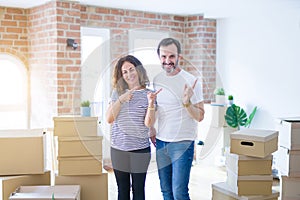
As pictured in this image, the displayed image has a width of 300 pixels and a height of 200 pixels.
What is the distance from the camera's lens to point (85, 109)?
262cm

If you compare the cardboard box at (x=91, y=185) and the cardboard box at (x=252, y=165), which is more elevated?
the cardboard box at (x=252, y=165)

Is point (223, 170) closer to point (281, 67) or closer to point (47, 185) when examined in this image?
point (281, 67)

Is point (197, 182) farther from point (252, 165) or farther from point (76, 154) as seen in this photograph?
point (76, 154)

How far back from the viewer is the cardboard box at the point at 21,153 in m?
2.75

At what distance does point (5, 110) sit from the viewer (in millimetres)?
4730

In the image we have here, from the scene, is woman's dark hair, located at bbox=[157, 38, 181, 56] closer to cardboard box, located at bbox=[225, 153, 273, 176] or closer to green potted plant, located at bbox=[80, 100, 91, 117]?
green potted plant, located at bbox=[80, 100, 91, 117]

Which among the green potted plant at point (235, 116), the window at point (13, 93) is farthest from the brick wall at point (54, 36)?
the green potted plant at point (235, 116)

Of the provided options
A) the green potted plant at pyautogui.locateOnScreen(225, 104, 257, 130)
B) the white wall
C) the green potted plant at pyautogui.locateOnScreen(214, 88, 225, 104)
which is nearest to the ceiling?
the white wall

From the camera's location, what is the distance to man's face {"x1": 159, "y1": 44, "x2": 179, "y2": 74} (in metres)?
2.33

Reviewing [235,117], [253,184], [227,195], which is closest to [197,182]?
[235,117]

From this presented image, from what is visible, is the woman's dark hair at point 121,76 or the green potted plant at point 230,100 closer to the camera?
the woman's dark hair at point 121,76

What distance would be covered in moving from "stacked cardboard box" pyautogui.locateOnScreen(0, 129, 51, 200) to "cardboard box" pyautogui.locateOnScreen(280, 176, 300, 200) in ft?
5.47

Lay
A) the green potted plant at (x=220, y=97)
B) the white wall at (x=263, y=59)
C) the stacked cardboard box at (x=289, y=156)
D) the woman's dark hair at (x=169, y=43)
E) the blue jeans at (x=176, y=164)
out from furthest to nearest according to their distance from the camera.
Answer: the green potted plant at (x=220, y=97) → the white wall at (x=263, y=59) → the stacked cardboard box at (x=289, y=156) → the blue jeans at (x=176, y=164) → the woman's dark hair at (x=169, y=43)

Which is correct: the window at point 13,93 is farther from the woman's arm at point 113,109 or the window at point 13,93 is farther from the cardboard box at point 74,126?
the woman's arm at point 113,109
